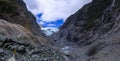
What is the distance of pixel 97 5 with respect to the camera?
183 m

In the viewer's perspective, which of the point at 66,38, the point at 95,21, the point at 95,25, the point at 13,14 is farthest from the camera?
the point at 66,38

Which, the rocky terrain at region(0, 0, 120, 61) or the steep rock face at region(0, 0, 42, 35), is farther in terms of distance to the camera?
the steep rock face at region(0, 0, 42, 35)

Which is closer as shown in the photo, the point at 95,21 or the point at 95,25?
the point at 95,25

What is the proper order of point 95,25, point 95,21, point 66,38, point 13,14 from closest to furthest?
point 13,14 → point 95,25 → point 95,21 → point 66,38

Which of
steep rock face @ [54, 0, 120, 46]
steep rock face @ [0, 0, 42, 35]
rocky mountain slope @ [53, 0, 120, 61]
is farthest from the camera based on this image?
steep rock face @ [54, 0, 120, 46]

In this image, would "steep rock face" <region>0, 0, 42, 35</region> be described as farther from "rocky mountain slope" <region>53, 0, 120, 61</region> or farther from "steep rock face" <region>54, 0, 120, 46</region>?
"steep rock face" <region>54, 0, 120, 46</region>

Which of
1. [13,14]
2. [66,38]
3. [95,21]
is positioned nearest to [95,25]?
[95,21]

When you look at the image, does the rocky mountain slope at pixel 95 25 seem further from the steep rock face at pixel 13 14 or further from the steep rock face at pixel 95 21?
the steep rock face at pixel 13 14

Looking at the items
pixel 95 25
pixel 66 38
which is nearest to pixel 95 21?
pixel 95 25

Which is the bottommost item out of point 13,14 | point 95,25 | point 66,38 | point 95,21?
point 66,38

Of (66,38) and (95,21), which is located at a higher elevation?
(95,21)

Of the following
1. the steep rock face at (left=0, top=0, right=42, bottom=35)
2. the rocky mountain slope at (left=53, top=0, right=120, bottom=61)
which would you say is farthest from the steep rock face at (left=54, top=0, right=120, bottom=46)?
the steep rock face at (left=0, top=0, right=42, bottom=35)

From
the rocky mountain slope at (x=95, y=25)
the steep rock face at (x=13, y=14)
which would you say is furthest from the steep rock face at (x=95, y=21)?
the steep rock face at (x=13, y=14)

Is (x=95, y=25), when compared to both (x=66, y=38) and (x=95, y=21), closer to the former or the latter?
(x=95, y=21)
